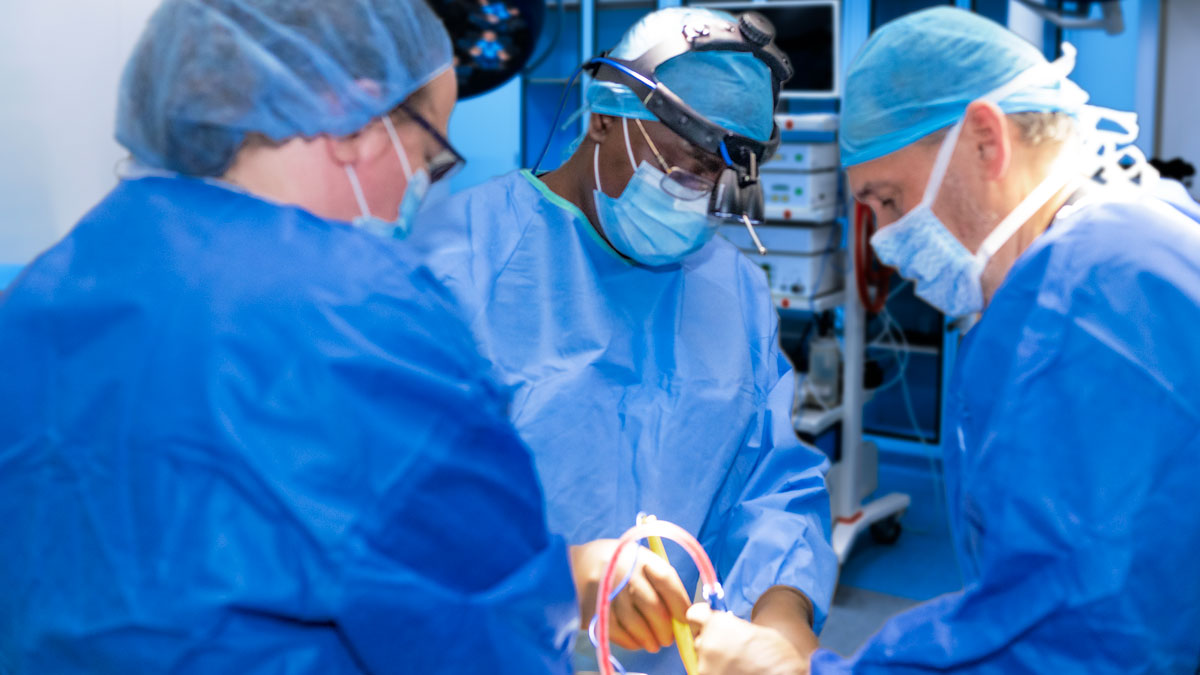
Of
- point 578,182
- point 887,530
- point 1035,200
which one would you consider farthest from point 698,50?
point 887,530

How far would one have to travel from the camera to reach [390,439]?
2.38 ft

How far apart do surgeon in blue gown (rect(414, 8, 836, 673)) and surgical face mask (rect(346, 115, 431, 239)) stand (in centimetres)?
31

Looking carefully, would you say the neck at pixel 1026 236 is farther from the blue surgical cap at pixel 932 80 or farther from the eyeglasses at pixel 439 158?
the eyeglasses at pixel 439 158

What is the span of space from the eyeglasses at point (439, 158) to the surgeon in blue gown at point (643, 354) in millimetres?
317

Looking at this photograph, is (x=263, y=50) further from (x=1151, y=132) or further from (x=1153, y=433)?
Result: (x=1151, y=132)

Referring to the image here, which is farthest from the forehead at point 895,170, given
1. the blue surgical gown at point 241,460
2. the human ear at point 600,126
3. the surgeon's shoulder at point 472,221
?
the blue surgical gown at point 241,460

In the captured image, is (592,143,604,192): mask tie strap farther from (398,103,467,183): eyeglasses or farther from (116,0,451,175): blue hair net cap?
(116,0,451,175): blue hair net cap

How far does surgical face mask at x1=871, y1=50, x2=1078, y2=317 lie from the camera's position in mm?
1128

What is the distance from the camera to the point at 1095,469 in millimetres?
917

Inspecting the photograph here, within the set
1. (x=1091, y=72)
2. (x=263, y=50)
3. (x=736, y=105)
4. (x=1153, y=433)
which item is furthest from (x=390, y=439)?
(x=1091, y=72)

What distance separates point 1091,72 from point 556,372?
332 centimetres

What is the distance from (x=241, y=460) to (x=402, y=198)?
13.9 inches

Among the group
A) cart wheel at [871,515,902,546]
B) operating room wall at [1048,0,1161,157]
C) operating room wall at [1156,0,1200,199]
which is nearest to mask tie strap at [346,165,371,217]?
cart wheel at [871,515,902,546]

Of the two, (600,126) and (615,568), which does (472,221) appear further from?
(615,568)
